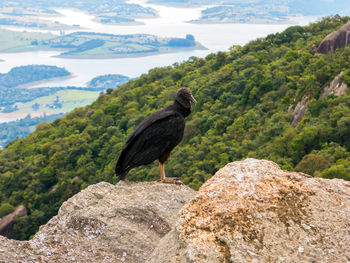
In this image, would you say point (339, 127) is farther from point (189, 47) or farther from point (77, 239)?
point (189, 47)

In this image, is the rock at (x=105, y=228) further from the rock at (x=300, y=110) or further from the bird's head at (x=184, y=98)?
the rock at (x=300, y=110)

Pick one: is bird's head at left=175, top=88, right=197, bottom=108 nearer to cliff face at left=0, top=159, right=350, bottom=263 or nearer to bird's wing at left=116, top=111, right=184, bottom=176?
bird's wing at left=116, top=111, right=184, bottom=176

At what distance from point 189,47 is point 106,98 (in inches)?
4239

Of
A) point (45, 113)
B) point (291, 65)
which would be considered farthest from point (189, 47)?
point (291, 65)

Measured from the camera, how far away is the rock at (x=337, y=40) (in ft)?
149

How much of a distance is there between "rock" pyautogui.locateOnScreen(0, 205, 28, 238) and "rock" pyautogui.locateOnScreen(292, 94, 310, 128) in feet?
123

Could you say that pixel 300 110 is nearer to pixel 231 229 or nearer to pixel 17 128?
pixel 231 229

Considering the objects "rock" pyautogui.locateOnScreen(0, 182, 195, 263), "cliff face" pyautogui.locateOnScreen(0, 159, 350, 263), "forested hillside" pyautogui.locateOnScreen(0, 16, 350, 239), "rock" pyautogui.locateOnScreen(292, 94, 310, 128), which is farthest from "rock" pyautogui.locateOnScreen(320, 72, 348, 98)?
"cliff face" pyautogui.locateOnScreen(0, 159, 350, 263)

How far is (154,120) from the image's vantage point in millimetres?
7922

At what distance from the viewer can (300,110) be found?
4203cm

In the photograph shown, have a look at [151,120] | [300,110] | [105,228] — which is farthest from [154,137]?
[300,110]

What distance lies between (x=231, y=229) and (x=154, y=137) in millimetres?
3728

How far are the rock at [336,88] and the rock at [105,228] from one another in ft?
110

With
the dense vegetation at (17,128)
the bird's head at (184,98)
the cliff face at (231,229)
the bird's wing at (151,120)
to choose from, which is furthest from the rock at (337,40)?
the dense vegetation at (17,128)
